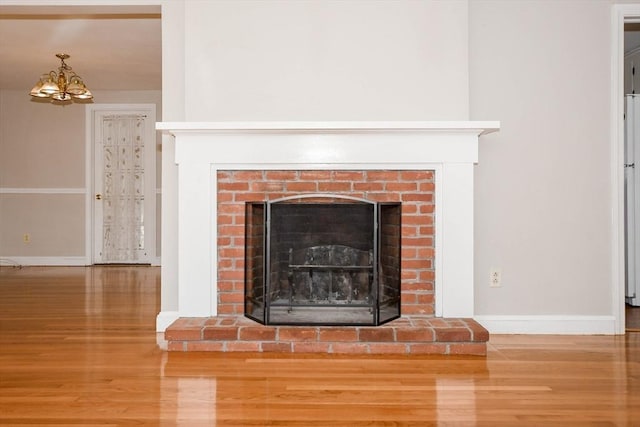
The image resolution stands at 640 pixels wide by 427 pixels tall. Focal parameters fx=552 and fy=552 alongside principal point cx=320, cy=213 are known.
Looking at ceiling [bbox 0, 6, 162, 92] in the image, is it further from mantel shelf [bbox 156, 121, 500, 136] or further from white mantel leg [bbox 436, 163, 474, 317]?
white mantel leg [bbox 436, 163, 474, 317]

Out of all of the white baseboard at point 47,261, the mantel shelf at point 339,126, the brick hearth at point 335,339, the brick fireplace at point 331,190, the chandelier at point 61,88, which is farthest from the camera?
the white baseboard at point 47,261

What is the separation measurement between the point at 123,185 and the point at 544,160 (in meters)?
5.83

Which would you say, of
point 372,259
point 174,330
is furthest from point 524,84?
point 174,330

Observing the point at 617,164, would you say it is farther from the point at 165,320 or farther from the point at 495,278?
the point at 165,320

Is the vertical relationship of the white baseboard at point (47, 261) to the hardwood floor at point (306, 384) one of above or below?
above

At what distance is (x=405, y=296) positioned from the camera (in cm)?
315

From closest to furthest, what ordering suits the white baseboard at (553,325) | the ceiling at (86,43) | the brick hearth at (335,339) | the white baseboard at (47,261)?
1. the brick hearth at (335,339)
2. the white baseboard at (553,325)
3. the ceiling at (86,43)
4. the white baseboard at (47,261)

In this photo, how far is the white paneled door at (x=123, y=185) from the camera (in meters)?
7.48

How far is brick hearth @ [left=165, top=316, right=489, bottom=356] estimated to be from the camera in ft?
Answer: 9.31

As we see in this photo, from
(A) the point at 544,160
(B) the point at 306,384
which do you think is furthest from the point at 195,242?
(A) the point at 544,160

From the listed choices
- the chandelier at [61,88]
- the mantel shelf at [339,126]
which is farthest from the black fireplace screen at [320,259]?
Result: the chandelier at [61,88]

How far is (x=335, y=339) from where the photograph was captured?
9.36 ft

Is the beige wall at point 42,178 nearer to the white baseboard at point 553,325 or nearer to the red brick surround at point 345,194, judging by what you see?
the red brick surround at point 345,194

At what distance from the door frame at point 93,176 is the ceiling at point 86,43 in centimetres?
43
